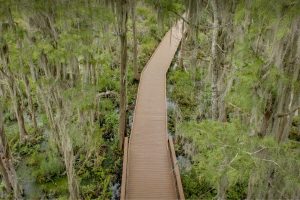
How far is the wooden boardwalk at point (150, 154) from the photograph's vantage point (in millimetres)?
10438

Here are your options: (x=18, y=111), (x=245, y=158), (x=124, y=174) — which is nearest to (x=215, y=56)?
(x=245, y=158)

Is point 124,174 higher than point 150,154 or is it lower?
lower

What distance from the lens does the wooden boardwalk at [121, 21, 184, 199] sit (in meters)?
10.4

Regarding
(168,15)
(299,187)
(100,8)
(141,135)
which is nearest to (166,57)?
(141,135)

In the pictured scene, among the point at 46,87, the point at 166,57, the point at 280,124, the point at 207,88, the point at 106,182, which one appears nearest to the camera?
the point at 280,124

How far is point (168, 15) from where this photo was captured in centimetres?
1023

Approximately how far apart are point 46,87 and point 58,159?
4.54m

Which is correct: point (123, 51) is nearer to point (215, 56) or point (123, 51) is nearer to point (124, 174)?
point (215, 56)

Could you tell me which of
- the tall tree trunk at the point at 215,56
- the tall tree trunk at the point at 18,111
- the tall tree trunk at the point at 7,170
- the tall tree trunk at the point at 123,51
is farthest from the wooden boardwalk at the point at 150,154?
the tall tree trunk at the point at 18,111

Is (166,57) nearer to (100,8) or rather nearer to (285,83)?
(100,8)

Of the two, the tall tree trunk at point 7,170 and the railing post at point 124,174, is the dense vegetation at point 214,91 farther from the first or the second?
the railing post at point 124,174

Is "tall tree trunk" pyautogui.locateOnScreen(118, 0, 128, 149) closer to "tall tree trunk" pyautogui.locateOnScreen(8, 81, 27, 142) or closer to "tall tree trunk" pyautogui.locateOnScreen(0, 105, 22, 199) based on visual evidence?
"tall tree trunk" pyautogui.locateOnScreen(8, 81, 27, 142)

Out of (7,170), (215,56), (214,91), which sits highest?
(215,56)

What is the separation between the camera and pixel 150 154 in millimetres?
12070
